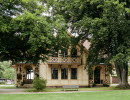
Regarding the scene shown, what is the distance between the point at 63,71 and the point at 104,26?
11.8 metres

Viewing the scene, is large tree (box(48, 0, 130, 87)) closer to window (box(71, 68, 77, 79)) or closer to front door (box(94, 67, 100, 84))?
window (box(71, 68, 77, 79))

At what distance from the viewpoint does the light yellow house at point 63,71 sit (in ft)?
112

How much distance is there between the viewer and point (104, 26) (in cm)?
2614

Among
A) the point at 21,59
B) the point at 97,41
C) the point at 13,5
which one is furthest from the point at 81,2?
the point at 21,59

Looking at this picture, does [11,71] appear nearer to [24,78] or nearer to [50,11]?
[24,78]

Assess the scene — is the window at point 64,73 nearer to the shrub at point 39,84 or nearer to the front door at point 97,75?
the front door at point 97,75

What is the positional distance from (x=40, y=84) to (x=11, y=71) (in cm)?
4231

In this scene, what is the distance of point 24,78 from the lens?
3625 centimetres

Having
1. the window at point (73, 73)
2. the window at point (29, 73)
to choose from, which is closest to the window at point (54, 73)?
the window at point (73, 73)

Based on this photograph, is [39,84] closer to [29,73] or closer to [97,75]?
[29,73]

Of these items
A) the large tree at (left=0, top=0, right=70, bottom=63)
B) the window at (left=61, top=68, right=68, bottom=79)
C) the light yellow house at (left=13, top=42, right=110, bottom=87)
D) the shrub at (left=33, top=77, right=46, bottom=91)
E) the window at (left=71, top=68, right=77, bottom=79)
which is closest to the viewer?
the large tree at (left=0, top=0, right=70, bottom=63)

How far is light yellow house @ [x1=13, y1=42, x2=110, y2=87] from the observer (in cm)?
3403

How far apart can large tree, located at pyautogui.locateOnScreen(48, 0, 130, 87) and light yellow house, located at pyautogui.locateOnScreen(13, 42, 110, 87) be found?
5010 mm

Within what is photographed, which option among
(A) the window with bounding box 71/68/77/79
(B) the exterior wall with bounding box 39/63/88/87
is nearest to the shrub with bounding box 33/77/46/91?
(B) the exterior wall with bounding box 39/63/88/87
